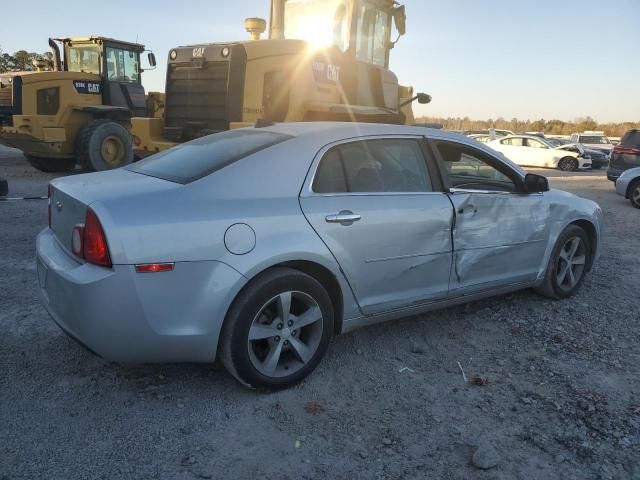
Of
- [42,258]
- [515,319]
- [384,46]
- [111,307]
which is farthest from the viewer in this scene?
[384,46]

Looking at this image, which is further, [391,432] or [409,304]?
[409,304]

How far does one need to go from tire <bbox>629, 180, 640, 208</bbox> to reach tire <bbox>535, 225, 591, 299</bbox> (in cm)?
755

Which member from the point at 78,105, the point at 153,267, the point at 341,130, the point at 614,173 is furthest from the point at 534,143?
the point at 153,267

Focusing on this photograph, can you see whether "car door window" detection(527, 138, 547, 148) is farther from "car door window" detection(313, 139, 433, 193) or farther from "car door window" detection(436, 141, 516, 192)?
"car door window" detection(313, 139, 433, 193)

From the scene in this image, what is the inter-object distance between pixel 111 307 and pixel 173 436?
71 cm

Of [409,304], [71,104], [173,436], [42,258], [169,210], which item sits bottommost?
[173,436]

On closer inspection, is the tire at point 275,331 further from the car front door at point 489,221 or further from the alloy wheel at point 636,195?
the alloy wheel at point 636,195

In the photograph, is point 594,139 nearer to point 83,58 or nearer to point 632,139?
point 632,139

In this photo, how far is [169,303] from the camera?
8.75ft

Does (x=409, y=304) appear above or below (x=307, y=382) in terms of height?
above

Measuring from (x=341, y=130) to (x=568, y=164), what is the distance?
19909mm

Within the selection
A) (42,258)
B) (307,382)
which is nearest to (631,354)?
(307,382)

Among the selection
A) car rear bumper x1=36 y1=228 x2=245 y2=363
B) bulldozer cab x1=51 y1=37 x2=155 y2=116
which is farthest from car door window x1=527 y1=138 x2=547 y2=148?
car rear bumper x1=36 y1=228 x2=245 y2=363

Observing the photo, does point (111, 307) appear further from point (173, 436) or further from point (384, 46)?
point (384, 46)
